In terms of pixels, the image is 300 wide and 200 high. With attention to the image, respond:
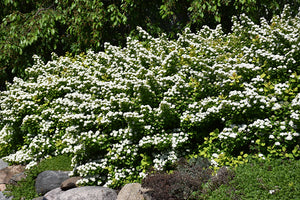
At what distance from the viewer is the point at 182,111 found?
16.0 ft

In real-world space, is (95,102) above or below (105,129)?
above

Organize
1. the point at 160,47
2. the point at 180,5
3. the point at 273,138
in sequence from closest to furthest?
the point at 273,138 → the point at 160,47 → the point at 180,5

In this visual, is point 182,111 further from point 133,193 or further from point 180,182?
point 133,193

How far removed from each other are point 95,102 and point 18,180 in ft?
7.42

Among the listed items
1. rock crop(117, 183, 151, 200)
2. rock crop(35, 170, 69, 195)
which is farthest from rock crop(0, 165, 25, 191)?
rock crop(117, 183, 151, 200)

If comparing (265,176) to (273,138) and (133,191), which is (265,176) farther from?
(133,191)

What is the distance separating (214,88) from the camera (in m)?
4.72

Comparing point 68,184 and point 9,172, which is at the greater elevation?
point 9,172

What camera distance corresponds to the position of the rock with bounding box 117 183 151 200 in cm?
402

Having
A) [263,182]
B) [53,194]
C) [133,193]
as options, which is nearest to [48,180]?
[53,194]

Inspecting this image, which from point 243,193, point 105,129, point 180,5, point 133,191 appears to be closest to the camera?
point 243,193

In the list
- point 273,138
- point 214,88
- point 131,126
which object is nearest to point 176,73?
point 214,88

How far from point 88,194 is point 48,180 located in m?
1.19

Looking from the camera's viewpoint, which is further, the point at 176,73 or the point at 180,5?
the point at 180,5
